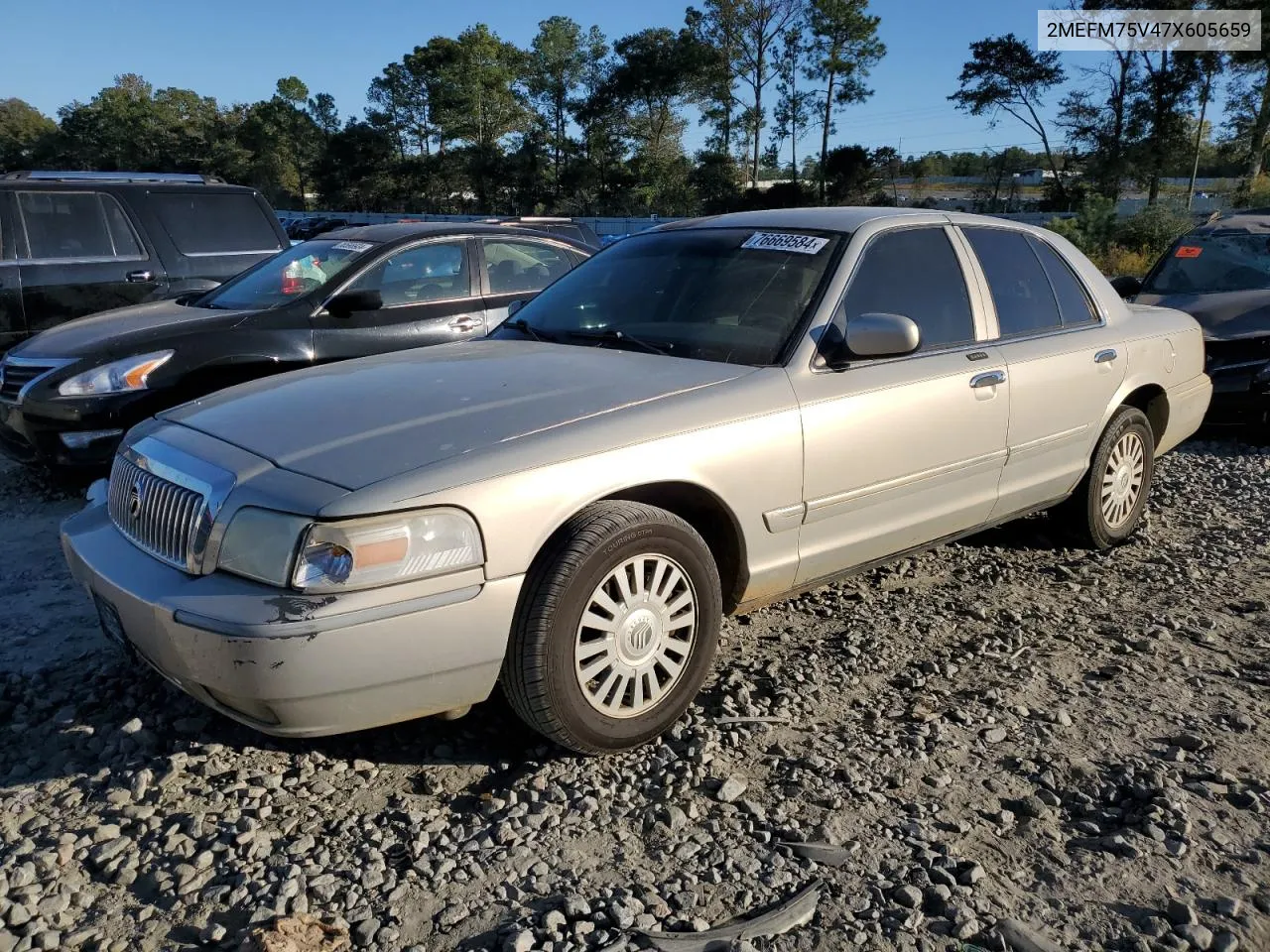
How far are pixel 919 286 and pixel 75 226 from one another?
6628 mm

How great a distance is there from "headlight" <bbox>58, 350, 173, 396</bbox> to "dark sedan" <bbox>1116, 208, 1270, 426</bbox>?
6217mm

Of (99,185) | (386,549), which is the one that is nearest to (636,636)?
(386,549)

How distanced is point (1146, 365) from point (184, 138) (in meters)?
72.1

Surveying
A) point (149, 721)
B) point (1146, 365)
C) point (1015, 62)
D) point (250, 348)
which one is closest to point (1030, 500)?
point (1146, 365)

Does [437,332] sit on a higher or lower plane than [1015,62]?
lower

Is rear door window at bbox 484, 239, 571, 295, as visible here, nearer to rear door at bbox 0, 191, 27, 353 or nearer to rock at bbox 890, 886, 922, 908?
rear door at bbox 0, 191, 27, 353

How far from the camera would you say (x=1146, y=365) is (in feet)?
16.5

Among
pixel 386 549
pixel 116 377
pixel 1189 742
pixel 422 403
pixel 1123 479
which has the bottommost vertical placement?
pixel 1189 742

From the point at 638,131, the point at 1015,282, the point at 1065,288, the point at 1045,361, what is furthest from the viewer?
the point at 638,131

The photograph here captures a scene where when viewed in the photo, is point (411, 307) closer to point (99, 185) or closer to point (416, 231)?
point (416, 231)

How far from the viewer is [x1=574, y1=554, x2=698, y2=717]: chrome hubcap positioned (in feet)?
9.56

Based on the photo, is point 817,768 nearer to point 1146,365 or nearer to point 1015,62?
point 1146,365

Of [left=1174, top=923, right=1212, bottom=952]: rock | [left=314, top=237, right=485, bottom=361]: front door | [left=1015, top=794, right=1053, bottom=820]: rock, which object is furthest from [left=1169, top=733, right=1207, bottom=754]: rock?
[left=314, top=237, right=485, bottom=361]: front door

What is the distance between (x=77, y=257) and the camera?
7688 millimetres
